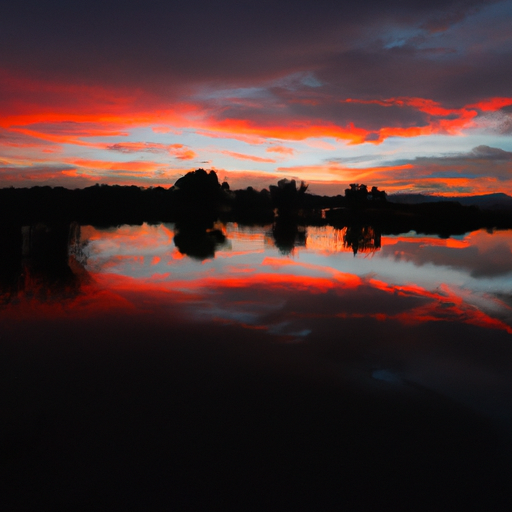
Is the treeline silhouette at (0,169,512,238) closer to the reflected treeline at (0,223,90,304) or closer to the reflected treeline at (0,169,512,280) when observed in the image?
the reflected treeline at (0,169,512,280)

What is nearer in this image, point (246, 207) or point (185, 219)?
point (185, 219)

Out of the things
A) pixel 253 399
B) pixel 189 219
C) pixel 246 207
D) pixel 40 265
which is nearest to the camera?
pixel 253 399

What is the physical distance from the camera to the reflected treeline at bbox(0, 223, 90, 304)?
1381cm

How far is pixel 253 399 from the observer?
21.8 feet

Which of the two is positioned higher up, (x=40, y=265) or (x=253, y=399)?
(x=40, y=265)

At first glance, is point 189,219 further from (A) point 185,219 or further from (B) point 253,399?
(B) point 253,399

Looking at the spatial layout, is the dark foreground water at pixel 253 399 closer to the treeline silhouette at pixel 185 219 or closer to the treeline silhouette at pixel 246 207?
the treeline silhouette at pixel 185 219

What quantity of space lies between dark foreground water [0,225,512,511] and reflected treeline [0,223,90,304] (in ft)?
0.94

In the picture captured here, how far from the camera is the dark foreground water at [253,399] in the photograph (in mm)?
4758

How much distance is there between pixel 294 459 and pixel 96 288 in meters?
11.0

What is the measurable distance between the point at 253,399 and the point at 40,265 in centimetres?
1498

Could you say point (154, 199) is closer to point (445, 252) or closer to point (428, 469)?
point (445, 252)

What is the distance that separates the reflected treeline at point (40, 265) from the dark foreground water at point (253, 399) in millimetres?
286

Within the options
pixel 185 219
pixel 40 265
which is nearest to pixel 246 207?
pixel 185 219
